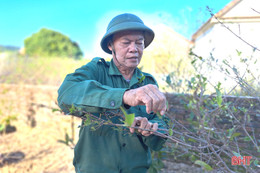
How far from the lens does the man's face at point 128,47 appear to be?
1867mm

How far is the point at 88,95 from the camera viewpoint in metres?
1.38

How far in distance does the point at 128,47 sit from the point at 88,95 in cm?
65

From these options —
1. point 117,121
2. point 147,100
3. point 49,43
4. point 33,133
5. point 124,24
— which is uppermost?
point 49,43

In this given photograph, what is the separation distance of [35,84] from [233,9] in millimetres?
6277

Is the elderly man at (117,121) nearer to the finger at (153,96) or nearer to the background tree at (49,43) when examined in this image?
the finger at (153,96)

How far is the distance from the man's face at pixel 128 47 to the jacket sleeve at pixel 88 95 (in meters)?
0.45

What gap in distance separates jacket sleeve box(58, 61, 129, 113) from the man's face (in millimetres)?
454

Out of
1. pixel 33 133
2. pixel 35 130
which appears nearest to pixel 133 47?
pixel 33 133

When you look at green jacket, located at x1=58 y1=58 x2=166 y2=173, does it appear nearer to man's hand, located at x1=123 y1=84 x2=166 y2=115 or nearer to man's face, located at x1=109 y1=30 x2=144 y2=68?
man's face, located at x1=109 y1=30 x2=144 y2=68

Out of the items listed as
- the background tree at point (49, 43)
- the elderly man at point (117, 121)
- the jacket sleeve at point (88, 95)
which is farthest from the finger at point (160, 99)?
the background tree at point (49, 43)

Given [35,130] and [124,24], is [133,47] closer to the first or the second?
[124,24]

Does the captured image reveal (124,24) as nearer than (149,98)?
No

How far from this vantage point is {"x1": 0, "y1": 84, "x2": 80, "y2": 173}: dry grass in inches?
190

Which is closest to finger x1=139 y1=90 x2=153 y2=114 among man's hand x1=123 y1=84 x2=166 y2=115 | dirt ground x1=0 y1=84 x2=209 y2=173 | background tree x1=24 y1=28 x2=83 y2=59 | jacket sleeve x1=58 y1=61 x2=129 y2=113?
man's hand x1=123 y1=84 x2=166 y2=115
